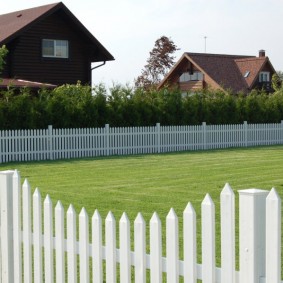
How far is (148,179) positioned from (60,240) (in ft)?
35.5

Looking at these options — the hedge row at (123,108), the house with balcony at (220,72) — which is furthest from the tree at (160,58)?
the hedge row at (123,108)

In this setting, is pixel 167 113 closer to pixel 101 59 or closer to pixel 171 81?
pixel 101 59

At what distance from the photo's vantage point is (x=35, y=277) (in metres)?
4.76

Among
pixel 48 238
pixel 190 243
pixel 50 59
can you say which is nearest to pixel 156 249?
pixel 190 243

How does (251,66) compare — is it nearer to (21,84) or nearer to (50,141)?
(21,84)

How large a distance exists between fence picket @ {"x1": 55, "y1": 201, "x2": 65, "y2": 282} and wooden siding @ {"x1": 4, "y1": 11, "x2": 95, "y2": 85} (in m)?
30.1

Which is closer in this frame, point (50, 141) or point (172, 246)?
point (172, 246)

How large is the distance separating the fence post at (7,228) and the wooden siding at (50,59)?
2941cm

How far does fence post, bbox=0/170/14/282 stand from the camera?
5074 millimetres

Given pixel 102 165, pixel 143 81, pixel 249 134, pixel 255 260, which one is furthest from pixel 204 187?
pixel 143 81

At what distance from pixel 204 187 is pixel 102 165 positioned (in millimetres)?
7106

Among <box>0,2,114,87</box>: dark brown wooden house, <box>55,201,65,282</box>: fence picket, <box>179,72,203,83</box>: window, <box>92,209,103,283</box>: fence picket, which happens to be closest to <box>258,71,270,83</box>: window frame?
<box>179,72,203,83</box>: window

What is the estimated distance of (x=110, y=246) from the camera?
4.02m

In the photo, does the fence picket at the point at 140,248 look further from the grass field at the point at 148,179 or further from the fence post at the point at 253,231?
the grass field at the point at 148,179
